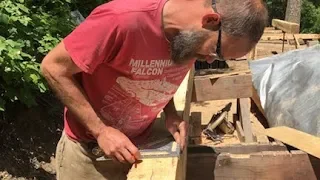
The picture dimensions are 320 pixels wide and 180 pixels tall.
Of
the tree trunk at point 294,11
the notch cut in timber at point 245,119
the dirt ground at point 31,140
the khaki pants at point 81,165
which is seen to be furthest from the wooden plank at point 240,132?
the tree trunk at point 294,11

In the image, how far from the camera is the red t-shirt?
225cm

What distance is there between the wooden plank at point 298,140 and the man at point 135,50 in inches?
33.9

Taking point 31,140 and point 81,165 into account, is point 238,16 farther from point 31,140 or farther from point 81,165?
point 31,140

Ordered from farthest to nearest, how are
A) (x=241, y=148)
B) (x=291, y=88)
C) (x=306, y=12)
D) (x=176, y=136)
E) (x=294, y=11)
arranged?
(x=306, y=12) → (x=294, y=11) → (x=291, y=88) → (x=241, y=148) → (x=176, y=136)

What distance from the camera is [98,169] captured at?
2807 millimetres

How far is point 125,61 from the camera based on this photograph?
235cm

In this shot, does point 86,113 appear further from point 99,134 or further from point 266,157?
point 266,157

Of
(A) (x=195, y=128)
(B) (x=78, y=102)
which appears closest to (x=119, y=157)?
(B) (x=78, y=102)

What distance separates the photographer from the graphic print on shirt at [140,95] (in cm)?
242

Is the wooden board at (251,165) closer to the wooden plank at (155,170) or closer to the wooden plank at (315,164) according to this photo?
the wooden plank at (315,164)

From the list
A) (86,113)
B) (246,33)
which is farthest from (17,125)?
(246,33)

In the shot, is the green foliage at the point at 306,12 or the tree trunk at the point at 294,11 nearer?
the tree trunk at the point at 294,11

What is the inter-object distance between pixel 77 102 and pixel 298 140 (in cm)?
146

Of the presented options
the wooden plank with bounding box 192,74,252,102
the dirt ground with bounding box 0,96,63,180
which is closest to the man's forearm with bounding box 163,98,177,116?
the wooden plank with bounding box 192,74,252,102
